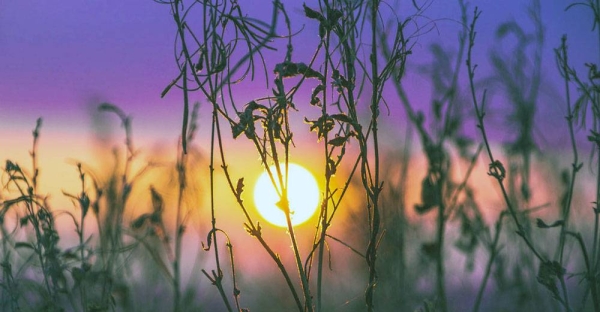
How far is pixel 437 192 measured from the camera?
2.96 metres

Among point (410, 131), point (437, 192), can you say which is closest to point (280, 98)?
point (437, 192)

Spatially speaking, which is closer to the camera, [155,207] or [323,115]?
[323,115]

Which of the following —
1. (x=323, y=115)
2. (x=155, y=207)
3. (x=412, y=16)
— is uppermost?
(x=155, y=207)

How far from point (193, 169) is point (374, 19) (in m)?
1.57

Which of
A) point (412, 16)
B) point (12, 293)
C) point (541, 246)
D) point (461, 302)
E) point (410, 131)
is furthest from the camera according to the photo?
point (461, 302)

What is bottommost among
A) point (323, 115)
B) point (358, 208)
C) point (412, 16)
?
point (323, 115)

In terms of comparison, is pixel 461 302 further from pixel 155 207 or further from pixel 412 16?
pixel 412 16

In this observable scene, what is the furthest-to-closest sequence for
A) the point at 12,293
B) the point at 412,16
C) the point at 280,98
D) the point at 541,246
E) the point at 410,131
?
the point at 541,246 < the point at 410,131 < the point at 12,293 < the point at 412,16 < the point at 280,98

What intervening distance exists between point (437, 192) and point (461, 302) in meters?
1.97

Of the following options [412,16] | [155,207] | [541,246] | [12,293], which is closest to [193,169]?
[155,207]

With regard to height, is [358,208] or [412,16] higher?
[358,208]

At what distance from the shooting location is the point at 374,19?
2.13m

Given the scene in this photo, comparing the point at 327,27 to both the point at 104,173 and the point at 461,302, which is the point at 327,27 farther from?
the point at 461,302

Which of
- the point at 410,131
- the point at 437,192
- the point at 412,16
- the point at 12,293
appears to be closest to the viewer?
the point at 412,16
